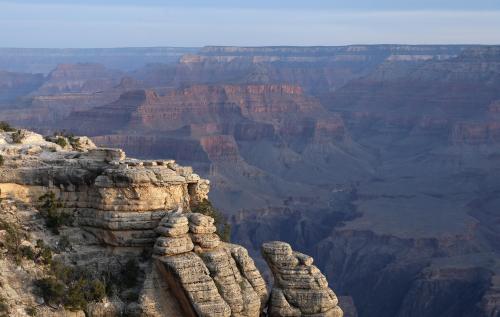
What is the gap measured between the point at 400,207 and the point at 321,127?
186 ft

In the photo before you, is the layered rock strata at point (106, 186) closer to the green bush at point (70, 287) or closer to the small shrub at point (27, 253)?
the green bush at point (70, 287)

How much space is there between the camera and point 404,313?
95.2m

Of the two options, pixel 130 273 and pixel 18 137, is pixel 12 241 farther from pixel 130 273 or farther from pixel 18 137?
pixel 18 137

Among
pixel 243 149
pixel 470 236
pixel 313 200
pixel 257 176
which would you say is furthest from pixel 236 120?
pixel 470 236

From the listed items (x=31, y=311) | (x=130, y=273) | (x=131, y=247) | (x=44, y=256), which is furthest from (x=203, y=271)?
(x=31, y=311)

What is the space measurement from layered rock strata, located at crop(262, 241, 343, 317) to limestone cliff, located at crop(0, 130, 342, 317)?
3 centimetres

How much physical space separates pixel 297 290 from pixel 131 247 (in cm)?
522

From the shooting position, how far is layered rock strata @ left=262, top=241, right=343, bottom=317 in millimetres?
29078

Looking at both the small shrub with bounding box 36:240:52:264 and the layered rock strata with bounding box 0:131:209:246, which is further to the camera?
the layered rock strata with bounding box 0:131:209:246

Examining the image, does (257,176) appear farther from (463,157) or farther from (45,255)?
(45,255)

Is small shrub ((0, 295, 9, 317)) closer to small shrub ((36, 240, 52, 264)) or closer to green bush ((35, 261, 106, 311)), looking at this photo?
green bush ((35, 261, 106, 311))

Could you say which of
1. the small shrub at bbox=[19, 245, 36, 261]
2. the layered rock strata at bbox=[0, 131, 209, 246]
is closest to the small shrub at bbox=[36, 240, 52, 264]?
the small shrub at bbox=[19, 245, 36, 261]

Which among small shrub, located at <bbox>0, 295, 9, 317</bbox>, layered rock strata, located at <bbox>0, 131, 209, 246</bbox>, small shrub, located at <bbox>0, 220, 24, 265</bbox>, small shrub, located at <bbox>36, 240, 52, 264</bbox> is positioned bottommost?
small shrub, located at <bbox>0, 295, 9, 317</bbox>

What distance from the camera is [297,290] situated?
96.4 ft
